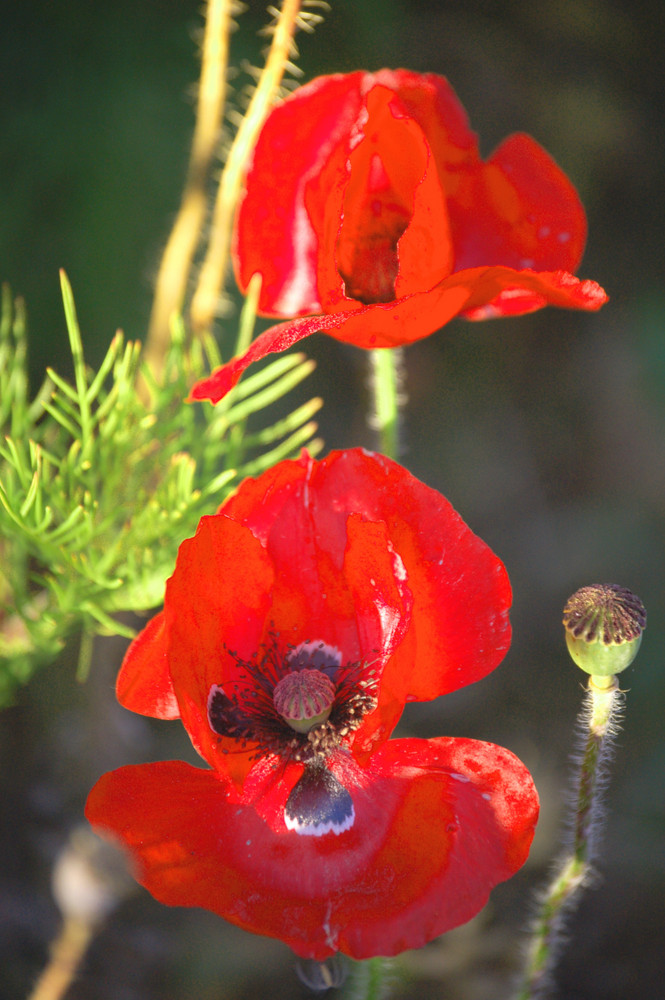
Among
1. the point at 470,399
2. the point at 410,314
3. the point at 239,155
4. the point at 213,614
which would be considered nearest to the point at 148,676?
the point at 213,614

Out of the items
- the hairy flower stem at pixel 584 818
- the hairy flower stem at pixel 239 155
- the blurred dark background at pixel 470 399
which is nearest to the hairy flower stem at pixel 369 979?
the hairy flower stem at pixel 584 818

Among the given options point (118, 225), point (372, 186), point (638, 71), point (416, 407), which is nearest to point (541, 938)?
point (372, 186)

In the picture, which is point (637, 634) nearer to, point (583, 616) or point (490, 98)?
point (583, 616)

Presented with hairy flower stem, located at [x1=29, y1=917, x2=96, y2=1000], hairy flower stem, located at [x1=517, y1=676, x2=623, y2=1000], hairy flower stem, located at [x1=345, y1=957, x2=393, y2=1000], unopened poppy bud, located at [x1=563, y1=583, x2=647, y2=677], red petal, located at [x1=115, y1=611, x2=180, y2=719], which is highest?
unopened poppy bud, located at [x1=563, y1=583, x2=647, y2=677]

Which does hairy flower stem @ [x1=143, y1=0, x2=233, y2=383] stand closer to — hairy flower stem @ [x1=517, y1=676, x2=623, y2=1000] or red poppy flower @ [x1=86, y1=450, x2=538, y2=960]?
red poppy flower @ [x1=86, y1=450, x2=538, y2=960]

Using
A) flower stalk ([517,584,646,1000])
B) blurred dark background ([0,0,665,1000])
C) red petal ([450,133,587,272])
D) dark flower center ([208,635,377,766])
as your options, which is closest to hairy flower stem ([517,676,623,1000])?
flower stalk ([517,584,646,1000])

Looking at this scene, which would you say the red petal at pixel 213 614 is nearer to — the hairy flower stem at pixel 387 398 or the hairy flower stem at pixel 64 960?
the hairy flower stem at pixel 387 398
